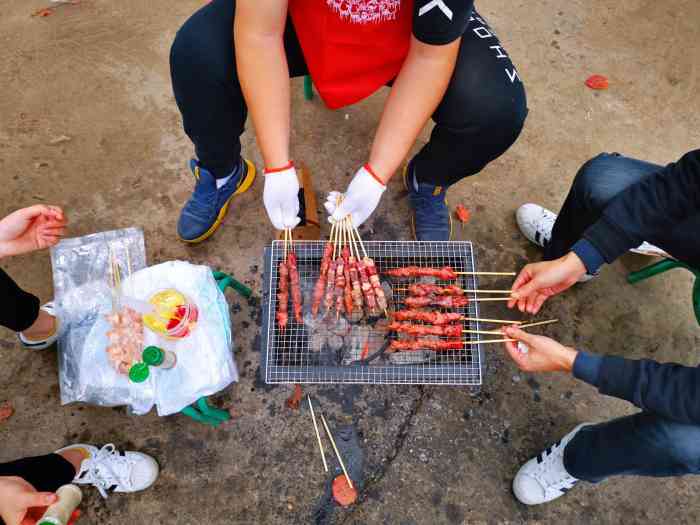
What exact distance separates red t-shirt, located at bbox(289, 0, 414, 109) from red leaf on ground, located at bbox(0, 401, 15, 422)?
3.02m

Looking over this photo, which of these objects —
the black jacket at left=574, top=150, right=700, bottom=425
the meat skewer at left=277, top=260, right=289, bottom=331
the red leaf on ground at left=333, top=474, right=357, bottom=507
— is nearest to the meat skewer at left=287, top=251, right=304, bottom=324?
the meat skewer at left=277, top=260, right=289, bottom=331

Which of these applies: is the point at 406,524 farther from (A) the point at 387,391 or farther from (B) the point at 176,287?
(B) the point at 176,287

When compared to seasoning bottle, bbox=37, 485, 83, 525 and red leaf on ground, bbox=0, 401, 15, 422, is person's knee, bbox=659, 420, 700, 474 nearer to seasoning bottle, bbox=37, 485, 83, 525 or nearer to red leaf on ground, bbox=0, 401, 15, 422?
seasoning bottle, bbox=37, 485, 83, 525

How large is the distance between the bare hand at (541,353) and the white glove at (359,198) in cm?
110

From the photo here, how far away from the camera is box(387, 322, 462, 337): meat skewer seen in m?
2.79

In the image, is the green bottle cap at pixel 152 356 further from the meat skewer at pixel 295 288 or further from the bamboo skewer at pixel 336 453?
the bamboo skewer at pixel 336 453

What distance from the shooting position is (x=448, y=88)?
276 centimetres

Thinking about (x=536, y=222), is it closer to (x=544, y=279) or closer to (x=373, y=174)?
(x=544, y=279)

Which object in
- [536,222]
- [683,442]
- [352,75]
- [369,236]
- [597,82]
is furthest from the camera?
[597,82]

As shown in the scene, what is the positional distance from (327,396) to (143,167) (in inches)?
100

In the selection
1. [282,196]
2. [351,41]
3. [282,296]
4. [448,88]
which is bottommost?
[282,296]

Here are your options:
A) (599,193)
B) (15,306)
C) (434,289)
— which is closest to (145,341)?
(15,306)

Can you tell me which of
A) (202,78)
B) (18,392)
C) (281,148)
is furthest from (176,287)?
(18,392)

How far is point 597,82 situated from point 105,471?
526cm
